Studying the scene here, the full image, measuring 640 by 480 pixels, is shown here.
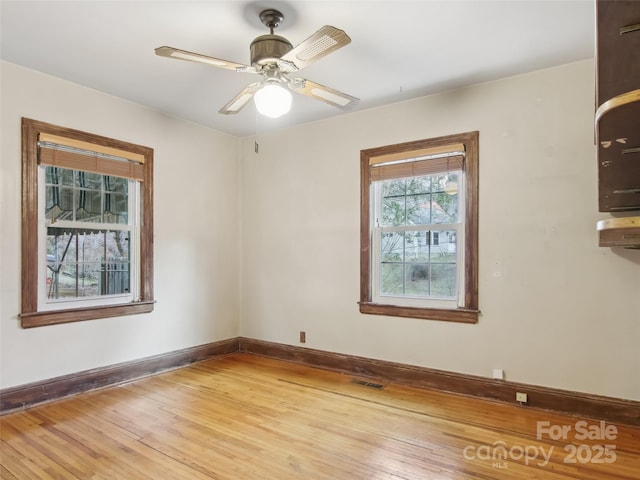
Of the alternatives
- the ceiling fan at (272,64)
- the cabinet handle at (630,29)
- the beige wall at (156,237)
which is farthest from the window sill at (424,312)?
the cabinet handle at (630,29)

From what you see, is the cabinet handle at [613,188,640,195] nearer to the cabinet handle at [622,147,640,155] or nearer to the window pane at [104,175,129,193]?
the cabinet handle at [622,147,640,155]

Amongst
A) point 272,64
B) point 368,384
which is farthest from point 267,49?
point 368,384

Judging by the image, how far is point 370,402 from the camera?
3094 mm

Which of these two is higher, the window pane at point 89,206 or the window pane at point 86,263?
the window pane at point 89,206

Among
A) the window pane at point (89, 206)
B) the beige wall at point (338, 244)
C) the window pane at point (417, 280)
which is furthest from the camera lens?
the window pane at point (417, 280)

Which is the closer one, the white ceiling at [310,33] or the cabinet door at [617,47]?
the cabinet door at [617,47]

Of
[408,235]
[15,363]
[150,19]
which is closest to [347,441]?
[408,235]

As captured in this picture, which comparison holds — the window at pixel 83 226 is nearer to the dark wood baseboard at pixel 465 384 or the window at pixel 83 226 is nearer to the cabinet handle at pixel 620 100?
the dark wood baseboard at pixel 465 384

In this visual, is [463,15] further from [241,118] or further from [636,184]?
[241,118]

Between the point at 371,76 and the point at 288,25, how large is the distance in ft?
3.14

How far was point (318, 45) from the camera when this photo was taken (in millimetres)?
1907

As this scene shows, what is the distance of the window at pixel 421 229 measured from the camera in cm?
327

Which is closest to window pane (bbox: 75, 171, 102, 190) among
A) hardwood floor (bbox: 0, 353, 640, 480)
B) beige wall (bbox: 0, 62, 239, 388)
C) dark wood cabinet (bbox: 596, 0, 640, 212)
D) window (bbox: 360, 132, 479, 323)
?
beige wall (bbox: 0, 62, 239, 388)

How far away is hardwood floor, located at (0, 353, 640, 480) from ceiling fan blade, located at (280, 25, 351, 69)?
7.40 ft
